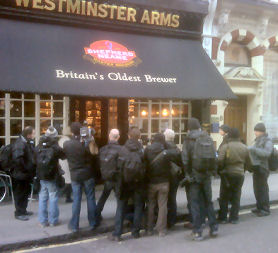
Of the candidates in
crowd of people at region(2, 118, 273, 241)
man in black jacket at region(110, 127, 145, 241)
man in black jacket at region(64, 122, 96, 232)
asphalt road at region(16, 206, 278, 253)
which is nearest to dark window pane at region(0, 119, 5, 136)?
crowd of people at region(2, 118, 273, 241)

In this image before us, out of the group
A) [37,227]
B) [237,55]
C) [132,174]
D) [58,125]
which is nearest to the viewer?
[132,174]

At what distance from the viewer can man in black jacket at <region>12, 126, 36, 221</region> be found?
6043 mm

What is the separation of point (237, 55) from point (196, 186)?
21.9ft

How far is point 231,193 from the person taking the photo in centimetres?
638

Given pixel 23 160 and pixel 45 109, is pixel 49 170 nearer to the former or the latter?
pixel 23 160

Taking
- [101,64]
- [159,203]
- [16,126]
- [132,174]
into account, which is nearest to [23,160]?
[16,126]

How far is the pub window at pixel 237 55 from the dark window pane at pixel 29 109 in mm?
6019

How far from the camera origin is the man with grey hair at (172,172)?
5.71 metres

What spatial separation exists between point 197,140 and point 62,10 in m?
4.40

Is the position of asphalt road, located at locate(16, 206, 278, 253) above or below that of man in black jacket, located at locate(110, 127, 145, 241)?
below

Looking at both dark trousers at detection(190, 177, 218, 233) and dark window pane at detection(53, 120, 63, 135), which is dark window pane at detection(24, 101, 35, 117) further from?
dark trousers at detection(190, 177, 218, 233)

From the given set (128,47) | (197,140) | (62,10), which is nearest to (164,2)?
(128,47)

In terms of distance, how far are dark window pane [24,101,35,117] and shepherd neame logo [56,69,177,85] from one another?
49.3 inches

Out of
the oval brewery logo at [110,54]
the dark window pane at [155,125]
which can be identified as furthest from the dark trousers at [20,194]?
the dark window pane at [155,125]
